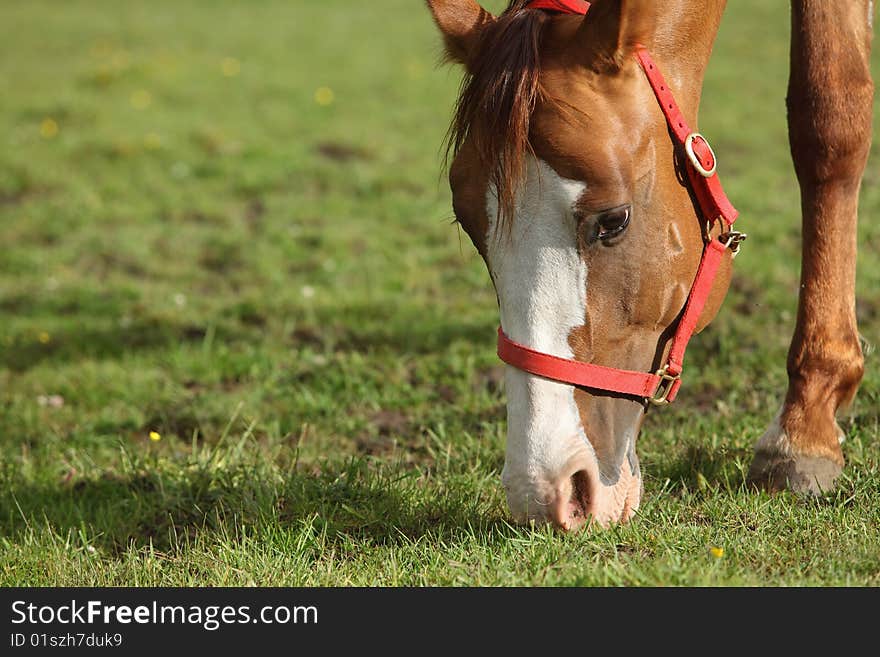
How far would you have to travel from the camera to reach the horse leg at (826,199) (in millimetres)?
3029

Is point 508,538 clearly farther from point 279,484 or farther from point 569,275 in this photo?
point 279,484

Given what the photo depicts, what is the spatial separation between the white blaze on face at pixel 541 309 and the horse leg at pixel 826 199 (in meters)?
0.88

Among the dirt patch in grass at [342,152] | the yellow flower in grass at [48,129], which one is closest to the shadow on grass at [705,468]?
the dirt patch in grass at [342,152]

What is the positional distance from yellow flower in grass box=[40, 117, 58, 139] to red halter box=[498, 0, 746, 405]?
23.3 ft

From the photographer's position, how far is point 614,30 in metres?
2.42

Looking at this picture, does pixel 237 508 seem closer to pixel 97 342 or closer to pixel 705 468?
pixel 705 468

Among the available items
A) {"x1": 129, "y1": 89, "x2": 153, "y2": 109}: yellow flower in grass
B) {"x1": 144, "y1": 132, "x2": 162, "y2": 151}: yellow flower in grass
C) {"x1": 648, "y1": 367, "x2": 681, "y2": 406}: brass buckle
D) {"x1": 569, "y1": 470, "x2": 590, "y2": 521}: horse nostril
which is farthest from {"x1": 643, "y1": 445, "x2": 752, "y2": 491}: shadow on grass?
{"x1": 129, "y1": 89, "x2": 153, "y2": 109}: yellow flower in grass

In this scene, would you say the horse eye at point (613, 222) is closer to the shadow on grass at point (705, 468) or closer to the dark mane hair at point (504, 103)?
the dark mane hair at point (504, 103)

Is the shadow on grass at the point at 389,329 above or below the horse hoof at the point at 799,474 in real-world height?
below

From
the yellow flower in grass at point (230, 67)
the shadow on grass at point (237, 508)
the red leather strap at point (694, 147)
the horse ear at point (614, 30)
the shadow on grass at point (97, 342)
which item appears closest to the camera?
the horse ear at point (614, 30)

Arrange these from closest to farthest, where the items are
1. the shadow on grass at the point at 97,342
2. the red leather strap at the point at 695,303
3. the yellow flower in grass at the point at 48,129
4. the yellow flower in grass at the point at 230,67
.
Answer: the red leather strap at the point at 695,303
the shadow on grass at the point at 97,342
the yellow flower in grass at the point at 48,129
the yellow flower in grass at the point at 230,67

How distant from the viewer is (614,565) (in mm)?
2381
